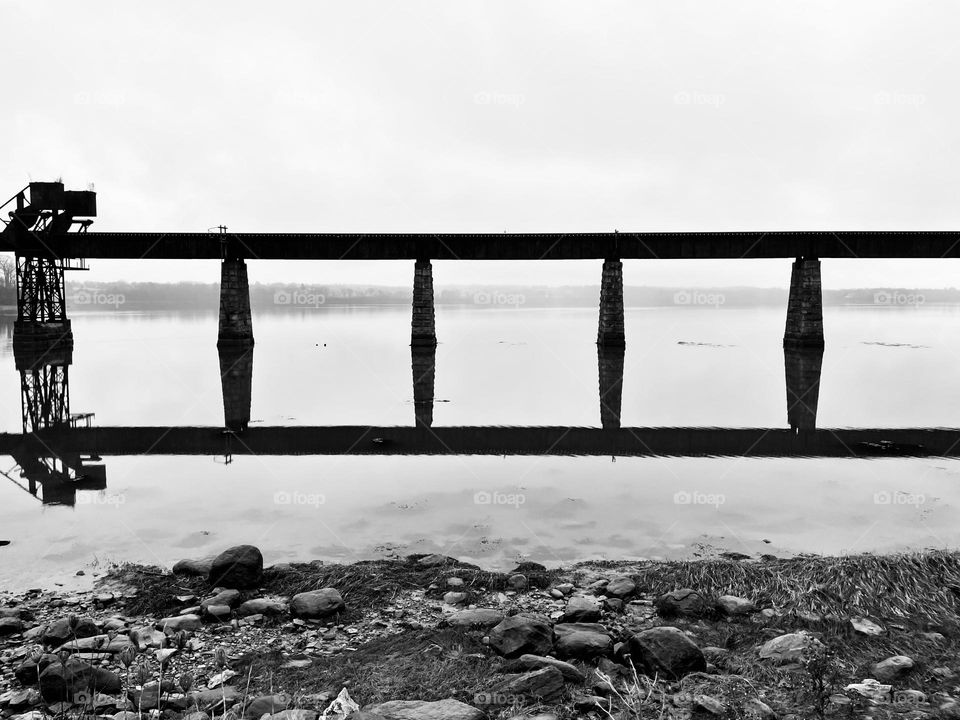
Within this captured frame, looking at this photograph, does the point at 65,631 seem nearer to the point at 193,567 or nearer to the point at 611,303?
the point at 193,567

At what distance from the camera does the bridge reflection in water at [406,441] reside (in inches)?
553

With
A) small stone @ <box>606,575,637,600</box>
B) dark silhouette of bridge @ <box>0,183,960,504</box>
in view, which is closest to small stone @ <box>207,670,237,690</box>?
small stone @ <box>606,575,637,600</box>

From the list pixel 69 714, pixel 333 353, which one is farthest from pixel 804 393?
pixel 333 353

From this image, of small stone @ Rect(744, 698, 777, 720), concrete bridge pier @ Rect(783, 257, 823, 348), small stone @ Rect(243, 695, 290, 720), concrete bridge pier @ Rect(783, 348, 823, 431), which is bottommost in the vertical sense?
small stone @ Rect(744, 698, 777, 720)

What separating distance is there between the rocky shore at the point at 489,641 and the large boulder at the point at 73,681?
0.05 feet

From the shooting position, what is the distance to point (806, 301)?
136 ft

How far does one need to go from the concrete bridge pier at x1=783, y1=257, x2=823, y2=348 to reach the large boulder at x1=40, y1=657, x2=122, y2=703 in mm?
43586

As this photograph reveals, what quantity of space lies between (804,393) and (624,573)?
20082mm

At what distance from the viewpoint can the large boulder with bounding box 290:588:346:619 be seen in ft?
20.9

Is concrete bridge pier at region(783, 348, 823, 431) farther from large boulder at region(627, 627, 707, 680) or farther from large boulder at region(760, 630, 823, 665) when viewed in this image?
large boulder at region(627, 627, 707, 680)

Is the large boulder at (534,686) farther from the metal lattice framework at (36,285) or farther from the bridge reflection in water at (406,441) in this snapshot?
the metal lattice framework at (36,285)

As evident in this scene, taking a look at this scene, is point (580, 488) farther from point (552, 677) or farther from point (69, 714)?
point (69, 714)

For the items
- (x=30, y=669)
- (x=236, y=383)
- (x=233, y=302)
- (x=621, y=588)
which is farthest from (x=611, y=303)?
(x=30, y=669)

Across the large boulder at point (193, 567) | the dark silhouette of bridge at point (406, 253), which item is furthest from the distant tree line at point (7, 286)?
the large boulder at point (193, 567)
